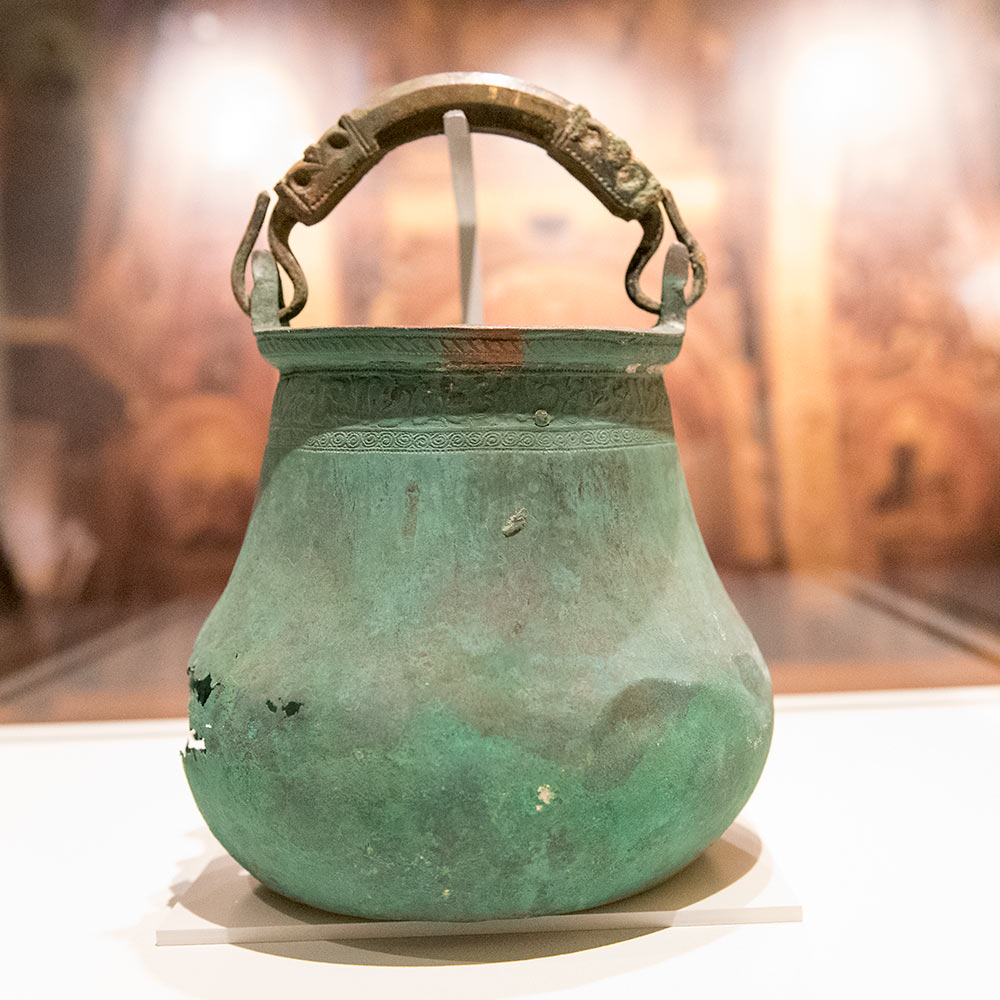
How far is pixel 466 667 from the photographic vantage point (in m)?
1.41

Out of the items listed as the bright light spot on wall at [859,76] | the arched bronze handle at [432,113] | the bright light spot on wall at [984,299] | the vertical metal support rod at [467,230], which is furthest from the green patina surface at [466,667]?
the bright light spot on wall at [984,299]

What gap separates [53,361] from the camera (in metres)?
2.97

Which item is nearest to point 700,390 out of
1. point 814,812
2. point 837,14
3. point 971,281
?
point 971,281

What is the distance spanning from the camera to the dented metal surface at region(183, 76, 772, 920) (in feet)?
4.59

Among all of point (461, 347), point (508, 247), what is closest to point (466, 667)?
point (461, 347)

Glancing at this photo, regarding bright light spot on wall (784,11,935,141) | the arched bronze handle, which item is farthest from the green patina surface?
bright light spot on wall (784,11,935,141)

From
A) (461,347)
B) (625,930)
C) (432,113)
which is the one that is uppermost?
(432,113)

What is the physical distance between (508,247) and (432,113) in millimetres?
1216

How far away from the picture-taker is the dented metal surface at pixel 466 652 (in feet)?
4.59

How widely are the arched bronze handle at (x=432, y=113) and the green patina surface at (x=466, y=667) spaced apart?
30 cm

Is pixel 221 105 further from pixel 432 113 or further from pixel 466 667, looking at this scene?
pixel 466 667

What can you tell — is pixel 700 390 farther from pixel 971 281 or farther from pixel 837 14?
pixel 837 14

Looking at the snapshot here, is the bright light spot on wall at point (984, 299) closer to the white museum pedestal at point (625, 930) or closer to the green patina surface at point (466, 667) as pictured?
the white museum pedestal at point (625, 930)

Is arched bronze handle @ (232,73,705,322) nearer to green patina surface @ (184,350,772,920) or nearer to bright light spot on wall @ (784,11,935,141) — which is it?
green patina surface @ (184,350,772,920)
